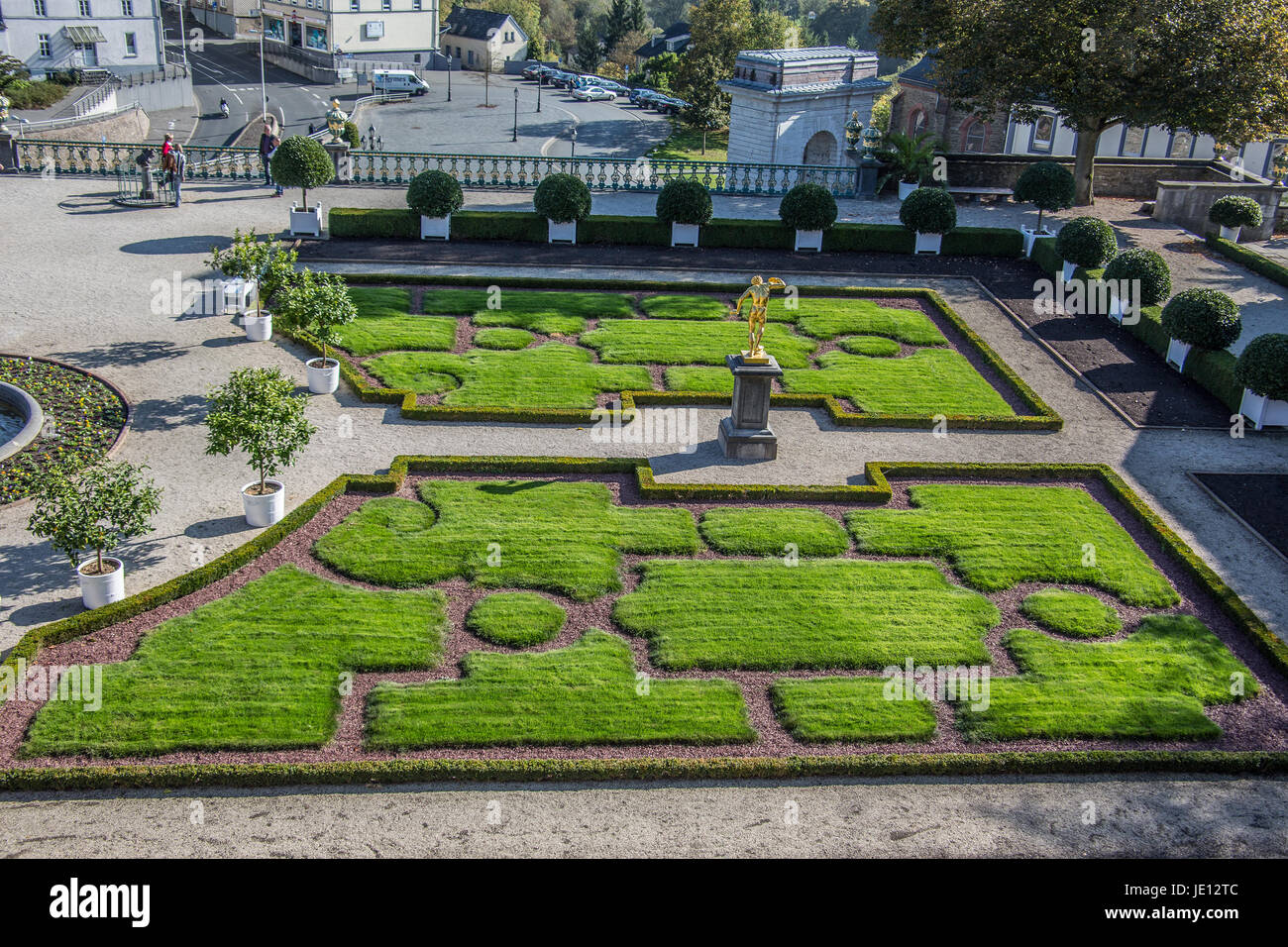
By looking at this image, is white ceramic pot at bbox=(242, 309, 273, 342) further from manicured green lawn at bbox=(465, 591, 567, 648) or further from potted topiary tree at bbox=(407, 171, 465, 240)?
manicured green lawn at bbox=(465, 591, 567, 648)

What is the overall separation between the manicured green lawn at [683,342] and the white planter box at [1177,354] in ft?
28.7

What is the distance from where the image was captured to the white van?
8531 centimetres

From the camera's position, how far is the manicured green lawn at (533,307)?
28875 mm

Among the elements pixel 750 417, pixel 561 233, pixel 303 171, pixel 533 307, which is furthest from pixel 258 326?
pixel 750 417

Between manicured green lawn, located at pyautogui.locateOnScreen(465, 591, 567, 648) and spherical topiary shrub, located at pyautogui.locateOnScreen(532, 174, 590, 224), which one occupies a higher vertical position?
spherical topiary shrub, located at pyautogui.locateOnScreen(532, 174, 590, 224)

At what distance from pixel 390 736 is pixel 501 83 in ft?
297

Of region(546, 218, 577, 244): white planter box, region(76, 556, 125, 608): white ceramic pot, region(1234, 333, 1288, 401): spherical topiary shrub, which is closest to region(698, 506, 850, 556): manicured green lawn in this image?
region(76, 556, 125, 608): white ceramic pot

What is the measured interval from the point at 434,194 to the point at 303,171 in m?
3.87

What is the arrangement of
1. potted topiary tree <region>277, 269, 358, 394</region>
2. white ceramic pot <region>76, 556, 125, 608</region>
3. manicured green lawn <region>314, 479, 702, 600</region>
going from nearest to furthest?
1. white ceramic pot <region>76, 556, 125, 608</region>
2. manicured green lawn <region>314, 479, 702, 600</region>
3. potted topiary tree <region>277, 269, 358, 394</region>

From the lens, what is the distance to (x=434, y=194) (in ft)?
112

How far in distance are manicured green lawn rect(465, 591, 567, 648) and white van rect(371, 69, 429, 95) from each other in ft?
250

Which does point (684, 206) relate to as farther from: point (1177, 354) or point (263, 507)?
point (263, 507)

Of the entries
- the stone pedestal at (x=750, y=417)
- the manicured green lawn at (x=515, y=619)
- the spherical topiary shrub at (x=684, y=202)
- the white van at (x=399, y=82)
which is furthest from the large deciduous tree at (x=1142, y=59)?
the white van at (x=399, y=82)

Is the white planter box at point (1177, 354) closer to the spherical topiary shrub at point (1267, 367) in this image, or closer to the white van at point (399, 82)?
the spherical topiary shrub at point (1267, 367)
